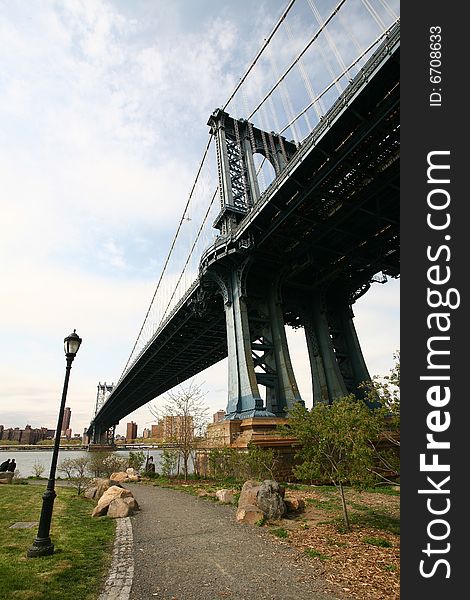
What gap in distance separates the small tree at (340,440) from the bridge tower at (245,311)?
10902 mm

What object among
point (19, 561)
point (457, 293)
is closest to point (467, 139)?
point (457, 293)

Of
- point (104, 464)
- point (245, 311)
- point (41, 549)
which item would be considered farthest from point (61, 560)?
point (104, 464)

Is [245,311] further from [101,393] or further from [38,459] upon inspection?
[101,393]

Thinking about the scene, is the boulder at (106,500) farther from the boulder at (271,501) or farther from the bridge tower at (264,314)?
the bridge tower at (264,314)

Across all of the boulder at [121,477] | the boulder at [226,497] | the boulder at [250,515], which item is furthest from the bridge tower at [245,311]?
the boulder at [250,515]

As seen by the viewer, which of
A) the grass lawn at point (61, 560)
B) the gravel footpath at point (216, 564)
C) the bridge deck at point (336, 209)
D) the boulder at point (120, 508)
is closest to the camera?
the grass lawn at point (61, 560)

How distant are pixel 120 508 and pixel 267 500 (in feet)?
15.8

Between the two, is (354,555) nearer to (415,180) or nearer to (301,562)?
(301,562)

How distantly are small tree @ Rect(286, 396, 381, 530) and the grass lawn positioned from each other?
5248 millimetres

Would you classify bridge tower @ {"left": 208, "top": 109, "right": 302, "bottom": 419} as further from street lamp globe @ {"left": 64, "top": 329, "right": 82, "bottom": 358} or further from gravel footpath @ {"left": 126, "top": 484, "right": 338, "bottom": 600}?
street lamp globe @ {"left": 64, "top": 329, "right": 82, "bottom": 358}

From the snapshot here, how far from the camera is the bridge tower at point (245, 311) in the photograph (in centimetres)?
2309

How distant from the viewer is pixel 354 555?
6.55 meters

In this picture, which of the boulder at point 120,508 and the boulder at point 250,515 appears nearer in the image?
the boulder at point 250,515

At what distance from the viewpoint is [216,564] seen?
6289 mm
